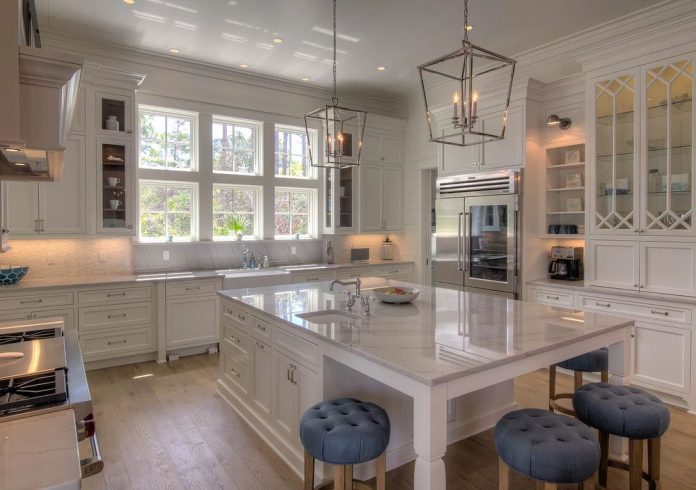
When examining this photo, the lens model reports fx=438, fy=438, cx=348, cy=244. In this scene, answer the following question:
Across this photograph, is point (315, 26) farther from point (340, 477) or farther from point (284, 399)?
point (340, 477)

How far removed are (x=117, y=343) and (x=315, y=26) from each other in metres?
3.76

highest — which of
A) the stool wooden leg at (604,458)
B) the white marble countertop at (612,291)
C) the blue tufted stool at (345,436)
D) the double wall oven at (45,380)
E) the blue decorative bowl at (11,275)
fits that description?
the blue decorative bowl at (11,275)

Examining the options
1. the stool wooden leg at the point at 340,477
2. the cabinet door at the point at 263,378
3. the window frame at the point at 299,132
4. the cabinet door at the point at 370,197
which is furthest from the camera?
the cabinet door at the point at 370,197

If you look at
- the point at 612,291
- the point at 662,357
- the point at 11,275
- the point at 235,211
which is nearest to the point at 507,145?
the point at 612,291

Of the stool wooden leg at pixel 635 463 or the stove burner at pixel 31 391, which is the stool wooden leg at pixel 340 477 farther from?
the stool wooden leg at pixel 635 463

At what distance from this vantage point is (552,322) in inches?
97.6

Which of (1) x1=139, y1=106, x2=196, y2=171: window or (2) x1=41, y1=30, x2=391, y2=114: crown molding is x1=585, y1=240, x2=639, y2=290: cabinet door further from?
(1) x1=139, y1=106, x2=196, y2=171: window

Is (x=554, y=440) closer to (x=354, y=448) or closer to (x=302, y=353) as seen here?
(x=354, y=448)

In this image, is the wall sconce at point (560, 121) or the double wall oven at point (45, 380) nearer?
the double wall oven at point (45, 380)

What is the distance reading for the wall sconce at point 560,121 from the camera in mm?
4504

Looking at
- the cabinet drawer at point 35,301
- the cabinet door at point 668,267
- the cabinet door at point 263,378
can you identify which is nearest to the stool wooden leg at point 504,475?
the cabinet door at point 263,378

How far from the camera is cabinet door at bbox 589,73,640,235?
12.8 feet

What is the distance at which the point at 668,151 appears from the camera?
367 cm

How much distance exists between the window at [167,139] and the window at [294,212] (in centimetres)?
128
